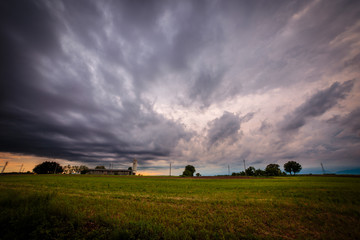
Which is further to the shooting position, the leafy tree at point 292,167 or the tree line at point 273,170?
the leafy tree at point 292,167

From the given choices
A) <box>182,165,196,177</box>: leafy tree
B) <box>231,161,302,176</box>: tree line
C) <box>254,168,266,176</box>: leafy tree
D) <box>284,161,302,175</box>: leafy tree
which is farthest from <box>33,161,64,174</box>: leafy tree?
<box>284,161,302,175</box>: leafy tree

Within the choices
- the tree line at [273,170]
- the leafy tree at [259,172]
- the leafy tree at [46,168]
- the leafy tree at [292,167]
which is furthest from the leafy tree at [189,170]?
the leafy tree at [46,168]

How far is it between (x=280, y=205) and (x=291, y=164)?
157m

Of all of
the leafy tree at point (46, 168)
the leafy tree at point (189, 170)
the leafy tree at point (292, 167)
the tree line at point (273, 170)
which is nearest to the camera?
the tree line at point (273, 170)

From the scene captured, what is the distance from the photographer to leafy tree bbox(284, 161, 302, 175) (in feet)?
408

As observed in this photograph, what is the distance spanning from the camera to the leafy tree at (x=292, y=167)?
124m

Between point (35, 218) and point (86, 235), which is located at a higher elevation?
point (35, 218)

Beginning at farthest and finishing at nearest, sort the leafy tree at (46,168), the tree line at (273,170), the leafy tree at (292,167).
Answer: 1. the leafy tree at (292,167)
2. the leafy tree at (46,168)
3. the tree line at (273,170)

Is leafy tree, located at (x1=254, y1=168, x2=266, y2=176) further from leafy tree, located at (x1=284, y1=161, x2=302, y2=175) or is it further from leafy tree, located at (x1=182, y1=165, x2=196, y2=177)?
leafy tree, located at (x1=182, y1=165, x2=196, y2=177)

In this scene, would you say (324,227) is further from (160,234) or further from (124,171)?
(124,171)

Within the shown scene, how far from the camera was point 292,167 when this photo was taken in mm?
125250

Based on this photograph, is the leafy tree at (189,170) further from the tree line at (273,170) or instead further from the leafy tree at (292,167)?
the leafy tree at (292,167)

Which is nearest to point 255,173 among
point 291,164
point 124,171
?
point 291,164

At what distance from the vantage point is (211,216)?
330 inches
